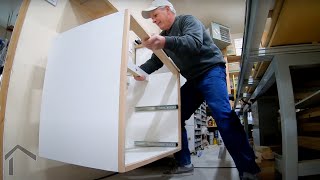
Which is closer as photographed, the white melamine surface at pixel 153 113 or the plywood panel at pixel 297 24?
the plywood panel at pixel 297 24

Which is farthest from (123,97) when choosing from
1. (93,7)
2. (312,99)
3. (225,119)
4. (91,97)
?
(93,7)

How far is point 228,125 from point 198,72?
371mm

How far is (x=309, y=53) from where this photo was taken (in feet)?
3.11

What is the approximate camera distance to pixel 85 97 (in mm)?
825

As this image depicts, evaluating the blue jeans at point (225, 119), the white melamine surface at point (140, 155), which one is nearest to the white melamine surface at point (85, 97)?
the white melamine surface at point (140, 155)

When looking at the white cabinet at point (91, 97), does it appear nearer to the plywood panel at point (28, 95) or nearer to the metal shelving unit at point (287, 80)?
the plywood panel at point (28, 95)

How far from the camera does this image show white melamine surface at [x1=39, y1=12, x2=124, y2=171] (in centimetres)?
73

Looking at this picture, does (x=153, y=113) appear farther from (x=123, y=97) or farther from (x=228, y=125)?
(x=123, y=97)

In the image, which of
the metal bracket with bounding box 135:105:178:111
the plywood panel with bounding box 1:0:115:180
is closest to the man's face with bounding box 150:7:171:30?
A: the metal bracket with bounding box 135:105:178:111

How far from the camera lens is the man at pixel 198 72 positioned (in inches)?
41.9

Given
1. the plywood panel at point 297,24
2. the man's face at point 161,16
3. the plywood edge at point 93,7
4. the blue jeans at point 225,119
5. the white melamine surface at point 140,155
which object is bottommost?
the white melamine surface at point 140,155

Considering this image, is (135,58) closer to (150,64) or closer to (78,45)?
(150,64)

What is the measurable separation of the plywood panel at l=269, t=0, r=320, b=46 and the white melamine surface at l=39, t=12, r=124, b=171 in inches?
24.6

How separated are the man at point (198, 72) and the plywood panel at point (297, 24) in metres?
0.37
